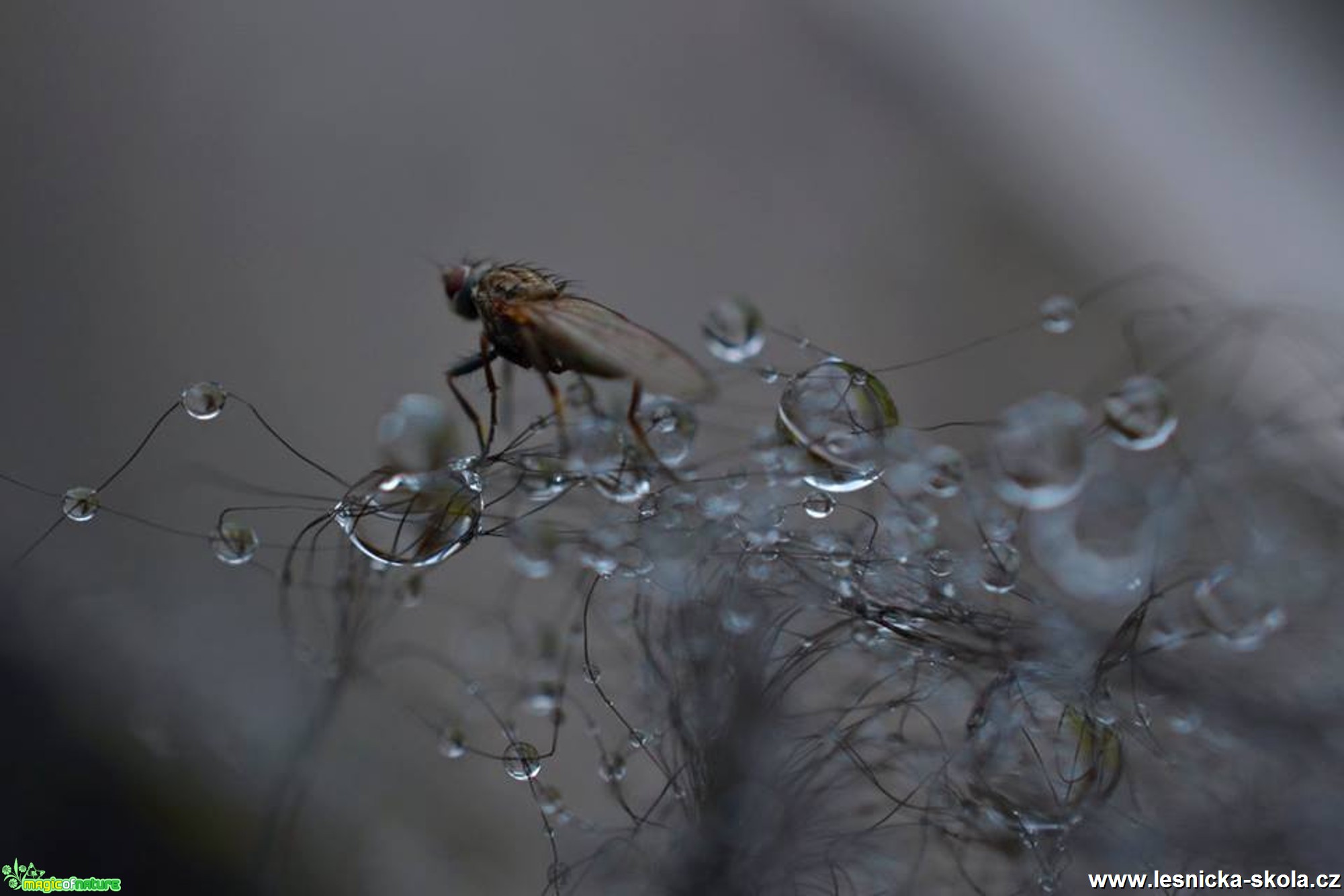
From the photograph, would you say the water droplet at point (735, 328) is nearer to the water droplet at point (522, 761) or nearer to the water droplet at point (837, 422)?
the water droplet at point (837, 422)

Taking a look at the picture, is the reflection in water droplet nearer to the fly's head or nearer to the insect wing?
the insect wing

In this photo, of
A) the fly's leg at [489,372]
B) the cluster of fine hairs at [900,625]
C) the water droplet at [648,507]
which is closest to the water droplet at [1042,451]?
the cluster of fine hairs at [900,625]

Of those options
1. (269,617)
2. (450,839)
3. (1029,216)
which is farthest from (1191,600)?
(1029,216)

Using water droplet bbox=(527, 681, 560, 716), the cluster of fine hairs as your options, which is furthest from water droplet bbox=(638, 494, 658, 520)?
water droplet bbox=(527, 681, 560, 716)

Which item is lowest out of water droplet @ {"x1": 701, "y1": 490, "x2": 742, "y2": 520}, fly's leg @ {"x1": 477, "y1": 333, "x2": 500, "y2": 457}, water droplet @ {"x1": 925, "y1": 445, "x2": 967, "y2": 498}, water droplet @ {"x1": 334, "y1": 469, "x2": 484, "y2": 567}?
water droplet @ {"x1": 925, "y1": 445, "x2": 967, "y2": 498}

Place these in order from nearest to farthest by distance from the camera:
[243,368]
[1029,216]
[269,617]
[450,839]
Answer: [450,839], [269,617], [243,368], [1029,216]

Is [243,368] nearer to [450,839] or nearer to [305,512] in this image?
[305,512]

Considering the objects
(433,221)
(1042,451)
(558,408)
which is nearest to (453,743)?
(558,408)
